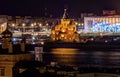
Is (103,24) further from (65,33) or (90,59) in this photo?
(90,59)

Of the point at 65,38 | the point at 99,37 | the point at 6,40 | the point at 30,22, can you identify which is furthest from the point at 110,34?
the point at 6,40

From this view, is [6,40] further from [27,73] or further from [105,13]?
[105,13]

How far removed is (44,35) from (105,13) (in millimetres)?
12934

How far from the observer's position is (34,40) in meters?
62.1

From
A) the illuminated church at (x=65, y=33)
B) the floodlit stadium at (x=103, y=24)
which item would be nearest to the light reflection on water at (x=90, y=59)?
the illuminated church at (x=65, y=33)

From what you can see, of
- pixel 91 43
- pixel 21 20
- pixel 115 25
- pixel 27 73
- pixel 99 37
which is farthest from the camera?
pixel 21 20

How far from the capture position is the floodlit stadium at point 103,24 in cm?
6862

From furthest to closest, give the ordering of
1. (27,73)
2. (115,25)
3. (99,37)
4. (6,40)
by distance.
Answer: (115,25) < (99,37) < (6,40) < (27,73)

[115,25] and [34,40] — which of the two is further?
[115,25]

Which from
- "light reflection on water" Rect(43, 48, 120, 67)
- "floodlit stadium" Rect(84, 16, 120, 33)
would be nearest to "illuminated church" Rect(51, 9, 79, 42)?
"floodlit stadium" Rect(84, 16, 120, 33)

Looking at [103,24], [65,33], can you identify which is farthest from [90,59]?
[103,24]

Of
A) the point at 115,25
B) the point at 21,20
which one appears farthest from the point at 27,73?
the point at 21,20

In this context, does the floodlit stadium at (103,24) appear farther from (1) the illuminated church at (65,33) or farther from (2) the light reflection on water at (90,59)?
(2) the light reflection on water at (90,59)

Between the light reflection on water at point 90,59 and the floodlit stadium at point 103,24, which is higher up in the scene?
the floodlit stadium at point 103,24
